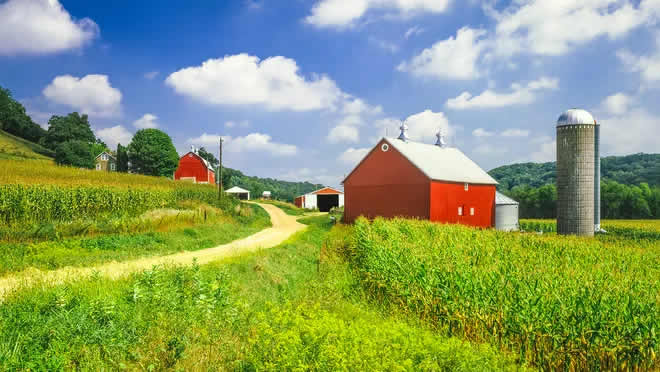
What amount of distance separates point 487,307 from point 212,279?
681 cm

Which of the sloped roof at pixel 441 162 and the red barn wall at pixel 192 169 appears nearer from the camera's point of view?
the sloped roof at pixel 441 162

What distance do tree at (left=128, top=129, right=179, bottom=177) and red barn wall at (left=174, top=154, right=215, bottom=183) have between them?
1348mm

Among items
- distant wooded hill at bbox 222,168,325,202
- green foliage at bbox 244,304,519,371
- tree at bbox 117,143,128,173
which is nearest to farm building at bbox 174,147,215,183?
tree at bbox 117,143,128,173

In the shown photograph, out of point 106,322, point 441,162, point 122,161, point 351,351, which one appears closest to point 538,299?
point 351,351

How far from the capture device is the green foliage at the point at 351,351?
5.25m

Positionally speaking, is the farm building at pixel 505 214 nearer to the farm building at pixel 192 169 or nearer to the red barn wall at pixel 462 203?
the red barn wall at pixel 462 203

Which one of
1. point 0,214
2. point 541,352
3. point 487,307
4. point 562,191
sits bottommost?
point 541,352

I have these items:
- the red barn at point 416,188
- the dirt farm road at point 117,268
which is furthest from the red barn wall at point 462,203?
the dirt farm road at point 117,268

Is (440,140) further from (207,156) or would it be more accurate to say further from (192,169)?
(207,156)

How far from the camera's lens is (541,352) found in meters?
6.87

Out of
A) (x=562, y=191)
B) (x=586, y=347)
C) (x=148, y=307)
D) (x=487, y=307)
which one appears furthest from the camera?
(x=562, y=191)

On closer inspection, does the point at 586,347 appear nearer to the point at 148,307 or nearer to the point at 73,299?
the point at 148,307

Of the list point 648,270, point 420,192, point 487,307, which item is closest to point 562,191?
point 420,192

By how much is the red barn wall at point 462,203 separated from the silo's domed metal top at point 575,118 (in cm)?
801
